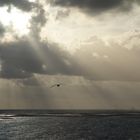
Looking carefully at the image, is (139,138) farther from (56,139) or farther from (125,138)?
(56,139)

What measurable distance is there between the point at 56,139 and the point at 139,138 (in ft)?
74.2

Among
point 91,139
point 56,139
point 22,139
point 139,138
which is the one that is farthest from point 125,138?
point 22,139

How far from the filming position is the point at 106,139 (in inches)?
4210

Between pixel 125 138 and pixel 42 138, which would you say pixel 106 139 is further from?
pixel 42 138

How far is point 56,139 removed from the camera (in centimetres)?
10650

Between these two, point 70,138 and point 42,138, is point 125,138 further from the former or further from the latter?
point 42,138

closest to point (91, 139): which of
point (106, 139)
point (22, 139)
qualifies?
point (106, 139)

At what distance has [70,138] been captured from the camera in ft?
363

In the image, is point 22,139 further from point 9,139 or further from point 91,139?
point 91,139

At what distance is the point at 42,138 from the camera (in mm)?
109188

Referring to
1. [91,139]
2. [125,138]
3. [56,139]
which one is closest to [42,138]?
[56,139]

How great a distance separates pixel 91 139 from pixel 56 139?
934 cm

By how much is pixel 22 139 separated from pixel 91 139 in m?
18.6

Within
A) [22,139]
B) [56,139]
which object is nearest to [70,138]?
[56,139]
